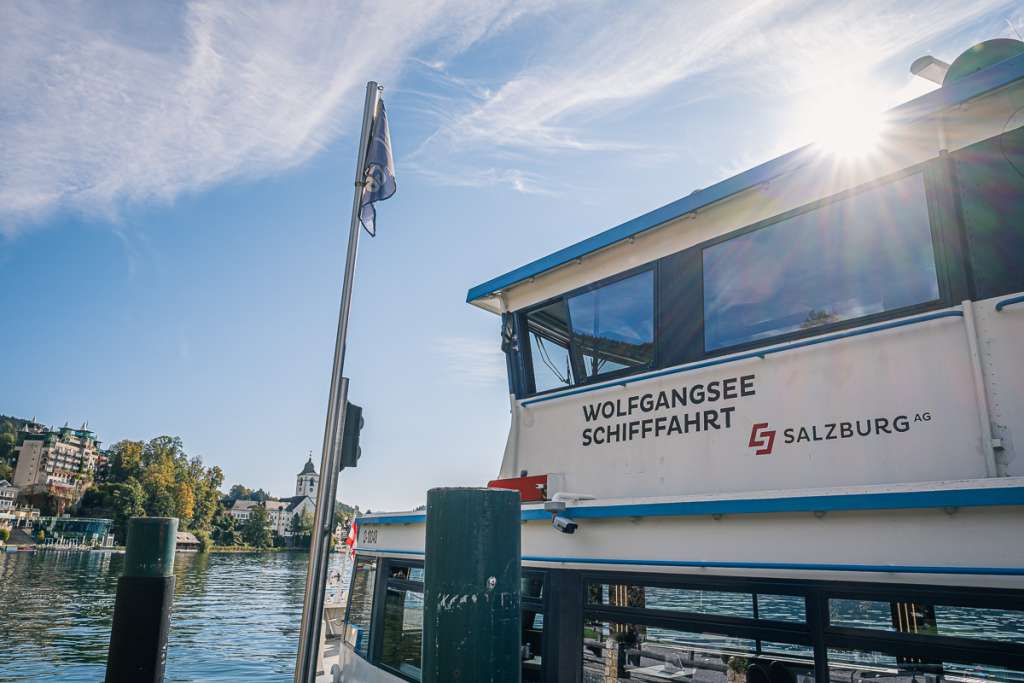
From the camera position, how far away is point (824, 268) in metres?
4.71

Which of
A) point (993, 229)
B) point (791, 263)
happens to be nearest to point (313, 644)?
point (791, 263)

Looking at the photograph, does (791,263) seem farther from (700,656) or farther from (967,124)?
(700,656)

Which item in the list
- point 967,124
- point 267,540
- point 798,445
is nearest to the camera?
point 967,124

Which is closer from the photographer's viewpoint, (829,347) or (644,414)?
(829,347)

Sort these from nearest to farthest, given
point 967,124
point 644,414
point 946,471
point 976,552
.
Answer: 1. point 976,552
2. point 946,471
3. point 967,124
4. point 644,414

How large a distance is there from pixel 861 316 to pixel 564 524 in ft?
7.92

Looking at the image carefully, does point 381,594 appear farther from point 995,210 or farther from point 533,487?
point 995,210

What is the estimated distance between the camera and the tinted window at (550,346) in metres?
6.53

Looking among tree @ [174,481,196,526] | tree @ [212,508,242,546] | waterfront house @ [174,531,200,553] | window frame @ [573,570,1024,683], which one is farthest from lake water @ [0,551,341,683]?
tree @ [212,508,242,546]

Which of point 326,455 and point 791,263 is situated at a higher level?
point 791,263

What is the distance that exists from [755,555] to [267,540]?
489ft

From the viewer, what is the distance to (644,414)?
5.52m

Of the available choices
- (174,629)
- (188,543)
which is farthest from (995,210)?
(188,543)

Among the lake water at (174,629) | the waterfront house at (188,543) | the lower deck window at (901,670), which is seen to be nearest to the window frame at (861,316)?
the lower deck window at (901,670)
